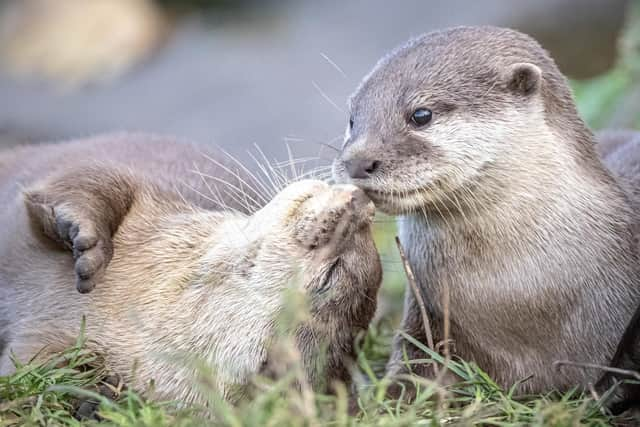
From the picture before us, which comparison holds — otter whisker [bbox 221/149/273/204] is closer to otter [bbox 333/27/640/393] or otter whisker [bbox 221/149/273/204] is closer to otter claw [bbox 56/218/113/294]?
otter [bbox 333/27/640/393]

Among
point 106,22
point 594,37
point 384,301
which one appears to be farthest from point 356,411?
point 106,22

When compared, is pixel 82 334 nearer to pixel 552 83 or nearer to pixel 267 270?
pixel 267 270

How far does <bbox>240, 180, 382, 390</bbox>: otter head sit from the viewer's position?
A: 298 centimetres

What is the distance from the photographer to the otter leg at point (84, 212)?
3162mm

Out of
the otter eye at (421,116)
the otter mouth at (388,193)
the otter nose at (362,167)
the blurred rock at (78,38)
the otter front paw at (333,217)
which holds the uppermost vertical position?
the otter eye at (421,116)

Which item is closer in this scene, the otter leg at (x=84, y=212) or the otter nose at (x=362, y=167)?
the otter nose at (x=362, y=167)

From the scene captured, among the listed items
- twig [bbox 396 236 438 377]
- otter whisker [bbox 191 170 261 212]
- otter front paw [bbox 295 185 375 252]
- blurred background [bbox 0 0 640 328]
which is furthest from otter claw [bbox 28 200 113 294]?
blurred background [bbox 0 0 640 328]

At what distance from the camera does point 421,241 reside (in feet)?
10.7

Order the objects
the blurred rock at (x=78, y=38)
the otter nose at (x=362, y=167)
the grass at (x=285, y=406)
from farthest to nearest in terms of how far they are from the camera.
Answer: the blurred rock at (x=78, y=38), the otter nose at (x=362, y=167), the grass at (x=285, y=406)

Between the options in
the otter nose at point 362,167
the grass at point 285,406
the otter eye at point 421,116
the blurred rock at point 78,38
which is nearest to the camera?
the grass at point 285,406

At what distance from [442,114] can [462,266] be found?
1.59 feet

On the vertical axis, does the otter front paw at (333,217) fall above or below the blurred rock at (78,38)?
above

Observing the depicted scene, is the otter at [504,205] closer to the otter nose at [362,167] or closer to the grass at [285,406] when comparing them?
the otter nose at [362,167]

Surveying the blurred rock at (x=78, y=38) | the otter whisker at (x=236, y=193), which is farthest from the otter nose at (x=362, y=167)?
the blurred rock at (x=78, y=38)
